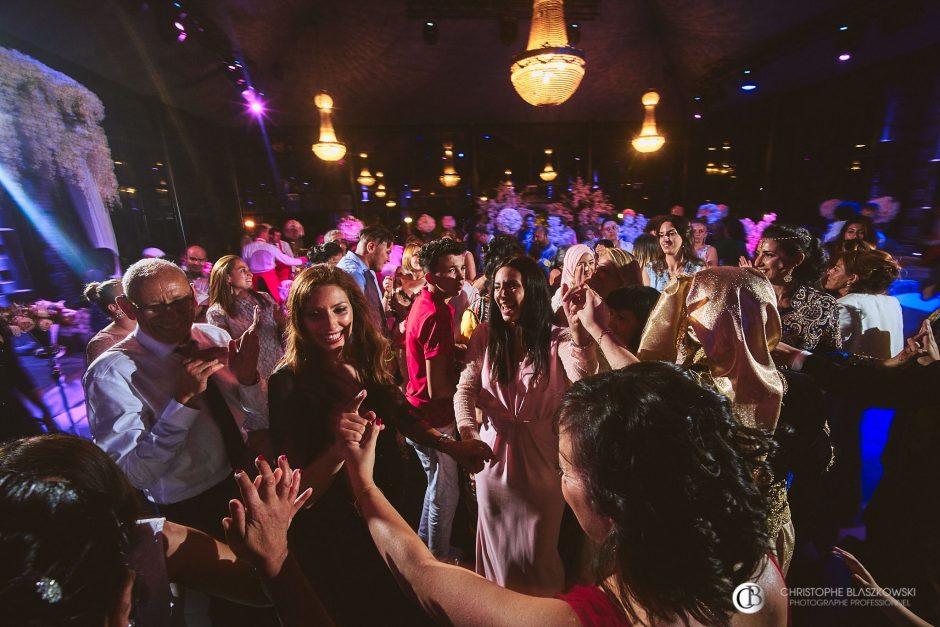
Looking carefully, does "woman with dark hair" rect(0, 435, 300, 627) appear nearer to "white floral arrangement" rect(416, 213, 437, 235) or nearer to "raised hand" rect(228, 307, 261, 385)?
"raised hand" rect(228, 307, 261, 385)

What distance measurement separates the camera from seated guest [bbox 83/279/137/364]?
238 centimetres

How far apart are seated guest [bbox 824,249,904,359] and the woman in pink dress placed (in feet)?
7.01

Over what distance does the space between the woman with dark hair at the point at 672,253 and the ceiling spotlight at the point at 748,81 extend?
5587 millimetres

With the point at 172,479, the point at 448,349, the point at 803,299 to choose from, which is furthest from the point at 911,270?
the point at 172,479

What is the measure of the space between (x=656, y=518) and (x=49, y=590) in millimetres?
1087

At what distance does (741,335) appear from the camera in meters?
1.35

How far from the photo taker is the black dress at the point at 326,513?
1.61 m

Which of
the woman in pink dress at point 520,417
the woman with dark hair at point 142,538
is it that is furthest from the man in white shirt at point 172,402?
the woman in pink dress at point 520,417

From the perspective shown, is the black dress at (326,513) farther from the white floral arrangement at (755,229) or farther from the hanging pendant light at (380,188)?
the hanging pendant light at (380,188)

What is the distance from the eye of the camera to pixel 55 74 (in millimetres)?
3492

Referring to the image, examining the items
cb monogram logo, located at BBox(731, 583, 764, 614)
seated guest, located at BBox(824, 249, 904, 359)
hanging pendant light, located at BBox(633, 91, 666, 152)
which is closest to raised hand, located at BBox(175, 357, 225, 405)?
cb monogram logo, located at BBox(731, 583, 764, 614)

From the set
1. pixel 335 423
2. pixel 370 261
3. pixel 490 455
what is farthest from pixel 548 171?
pixel 335 423

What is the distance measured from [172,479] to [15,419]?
7.62 feet

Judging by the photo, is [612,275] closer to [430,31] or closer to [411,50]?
[430,31]
